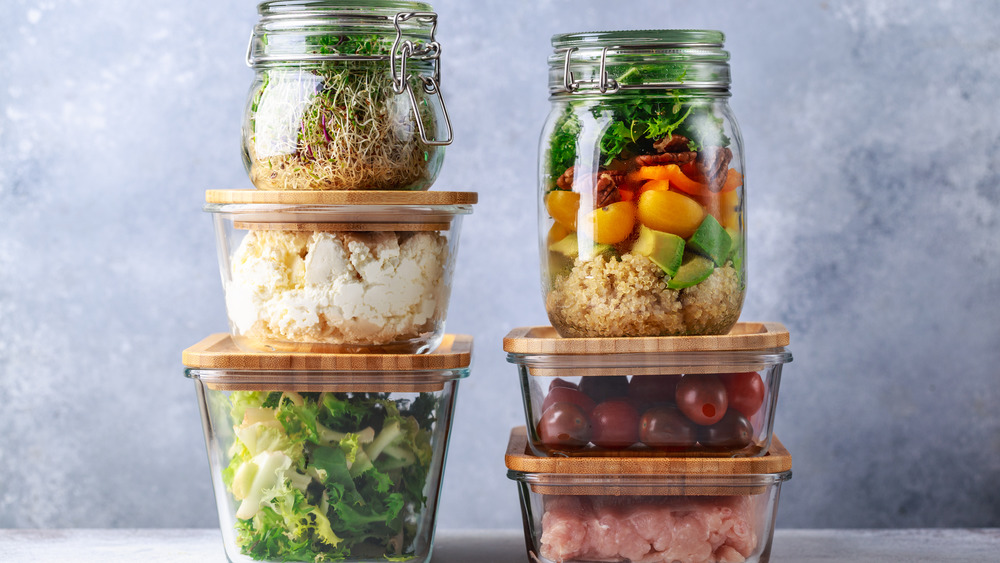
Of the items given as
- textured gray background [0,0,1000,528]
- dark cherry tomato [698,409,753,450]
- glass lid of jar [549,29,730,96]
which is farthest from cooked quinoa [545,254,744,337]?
textured gray background [0,0,1000,528]

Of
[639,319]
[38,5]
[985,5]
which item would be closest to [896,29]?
[985,5]

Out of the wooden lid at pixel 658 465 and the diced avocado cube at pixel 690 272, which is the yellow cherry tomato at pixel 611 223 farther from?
the wooden lid at pixel 658 465

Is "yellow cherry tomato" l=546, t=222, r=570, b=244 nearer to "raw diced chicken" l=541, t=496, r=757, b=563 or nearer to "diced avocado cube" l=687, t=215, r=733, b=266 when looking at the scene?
"diced avocado cube" l=687, t=215, r=733, b=266

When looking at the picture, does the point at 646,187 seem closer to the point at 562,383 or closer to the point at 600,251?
the point at 600,251

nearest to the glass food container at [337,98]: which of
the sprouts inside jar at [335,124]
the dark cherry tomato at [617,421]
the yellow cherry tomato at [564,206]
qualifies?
the sprouts inside jar at [335,124]

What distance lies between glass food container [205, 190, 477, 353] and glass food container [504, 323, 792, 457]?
0.16 m

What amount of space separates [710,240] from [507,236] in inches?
32.6

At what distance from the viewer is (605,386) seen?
123 centimetres

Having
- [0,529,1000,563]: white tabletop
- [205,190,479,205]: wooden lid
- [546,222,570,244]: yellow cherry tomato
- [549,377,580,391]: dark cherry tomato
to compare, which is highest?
[205,190,479,205]: wooden lid

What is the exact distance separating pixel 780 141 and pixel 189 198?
3.79 feet

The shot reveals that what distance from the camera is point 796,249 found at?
1938 millimetres

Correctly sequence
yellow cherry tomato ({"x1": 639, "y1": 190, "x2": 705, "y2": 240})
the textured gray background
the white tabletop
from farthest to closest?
the textured gray background
the white tabletop
yellow cherry tomato ({"x1": 639, "y1": 190, "x2": 705, "y2": 240})

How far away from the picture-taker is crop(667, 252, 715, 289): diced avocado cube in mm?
1180

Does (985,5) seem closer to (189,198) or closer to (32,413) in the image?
(189,198)
